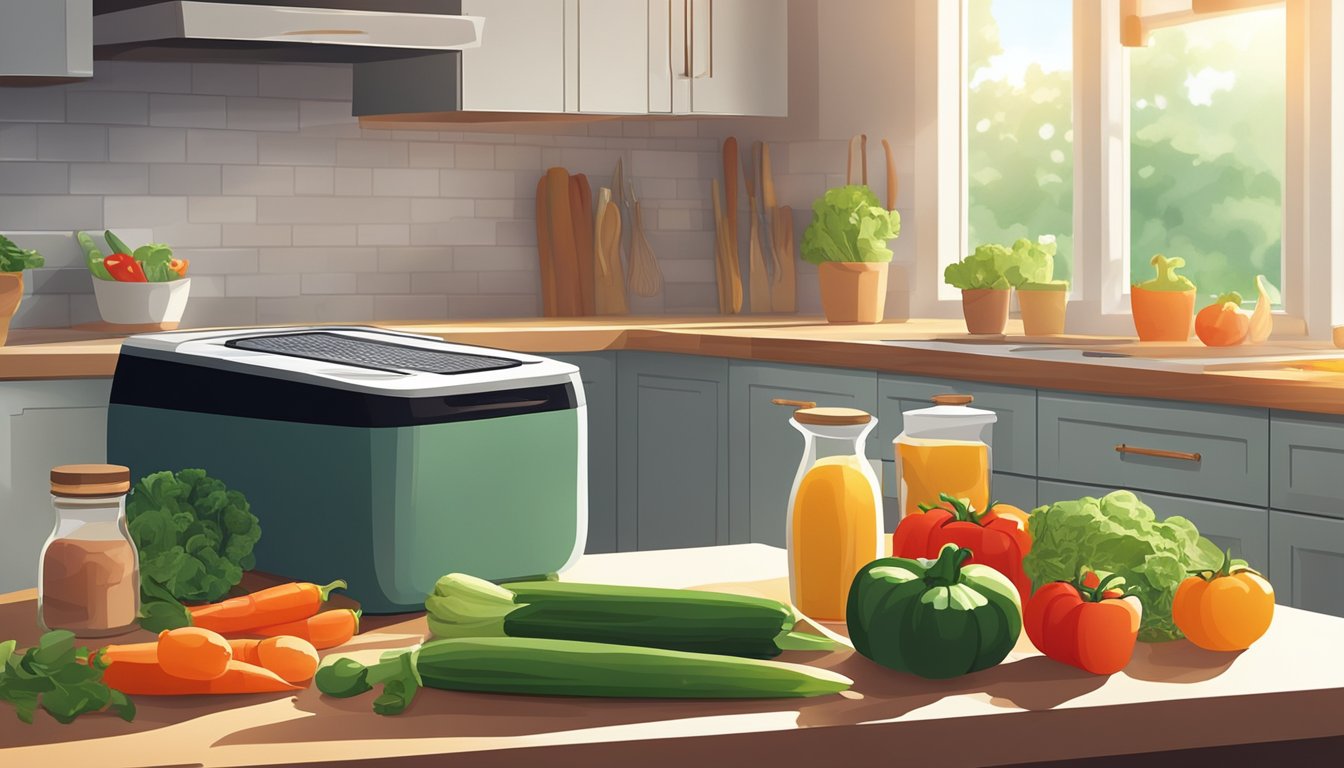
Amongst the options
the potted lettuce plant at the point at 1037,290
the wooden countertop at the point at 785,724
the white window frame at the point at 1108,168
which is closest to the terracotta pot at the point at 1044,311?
the potted lettuce plant at the point at 1037,290

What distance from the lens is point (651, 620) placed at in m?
1.28

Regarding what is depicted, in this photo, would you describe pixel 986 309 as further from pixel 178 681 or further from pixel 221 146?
pixel 178 681

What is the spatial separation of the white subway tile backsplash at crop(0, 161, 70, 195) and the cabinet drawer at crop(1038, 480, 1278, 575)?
277 cm

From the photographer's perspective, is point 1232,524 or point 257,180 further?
point 257,180

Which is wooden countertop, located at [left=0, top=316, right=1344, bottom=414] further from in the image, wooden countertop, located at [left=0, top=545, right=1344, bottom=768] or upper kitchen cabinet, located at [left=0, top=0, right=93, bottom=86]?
wooden countertop, located at [left=0, top=545, right=1344, bottom=768]

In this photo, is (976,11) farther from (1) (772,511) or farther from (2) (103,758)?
(2) (103,758)

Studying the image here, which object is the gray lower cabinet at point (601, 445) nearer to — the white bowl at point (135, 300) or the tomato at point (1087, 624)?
the white bowl at point (135, 300)

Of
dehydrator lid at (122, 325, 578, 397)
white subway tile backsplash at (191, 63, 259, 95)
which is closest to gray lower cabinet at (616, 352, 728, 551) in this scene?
white subway tile backsplash at (191, 63, 259, 95)

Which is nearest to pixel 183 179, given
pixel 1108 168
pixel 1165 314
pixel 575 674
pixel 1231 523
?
pixel 1108 168

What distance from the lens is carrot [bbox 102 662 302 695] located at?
119cm

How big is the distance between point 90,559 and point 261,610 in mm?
142

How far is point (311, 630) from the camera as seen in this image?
1.36 meters

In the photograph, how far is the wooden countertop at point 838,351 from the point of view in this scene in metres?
2.72

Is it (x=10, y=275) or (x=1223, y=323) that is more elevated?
(x=10, y=275)
